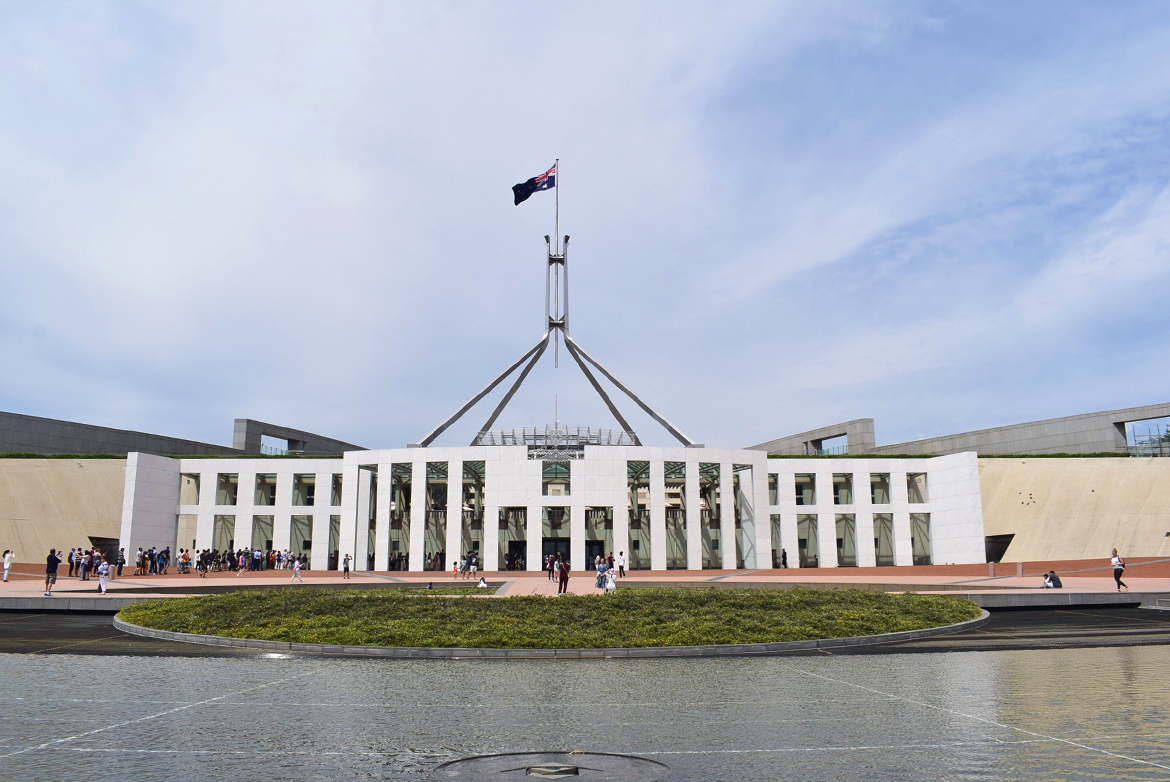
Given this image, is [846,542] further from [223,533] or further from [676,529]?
[223,533]

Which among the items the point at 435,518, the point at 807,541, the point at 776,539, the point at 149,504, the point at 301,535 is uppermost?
the point at 149,504

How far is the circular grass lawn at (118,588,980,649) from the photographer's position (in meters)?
15.3

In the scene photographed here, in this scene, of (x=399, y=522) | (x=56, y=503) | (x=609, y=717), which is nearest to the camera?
(x=609, y=717)

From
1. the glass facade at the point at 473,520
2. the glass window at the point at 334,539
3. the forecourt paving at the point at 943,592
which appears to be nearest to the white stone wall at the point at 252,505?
the glass window at the point at 334,539

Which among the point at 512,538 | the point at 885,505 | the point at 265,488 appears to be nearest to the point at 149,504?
the point at 265,488

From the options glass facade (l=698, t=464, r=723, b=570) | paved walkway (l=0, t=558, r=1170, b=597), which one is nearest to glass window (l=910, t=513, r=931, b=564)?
paved walkway (l=0, t=558, r=1170, b=597)

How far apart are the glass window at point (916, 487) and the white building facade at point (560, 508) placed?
9 centimetres

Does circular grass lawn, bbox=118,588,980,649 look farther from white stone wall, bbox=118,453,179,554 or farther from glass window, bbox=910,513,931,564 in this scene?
glass window, bbox=910,513,931,564

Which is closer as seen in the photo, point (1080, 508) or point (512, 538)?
point (1080, 508)

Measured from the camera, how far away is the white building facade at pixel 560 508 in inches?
1810

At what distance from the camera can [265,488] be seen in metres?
55.9

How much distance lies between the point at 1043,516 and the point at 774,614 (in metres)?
37.3

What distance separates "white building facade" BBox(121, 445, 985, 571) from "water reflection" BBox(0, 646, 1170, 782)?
33.0 meters

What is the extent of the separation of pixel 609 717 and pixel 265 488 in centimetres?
5207
